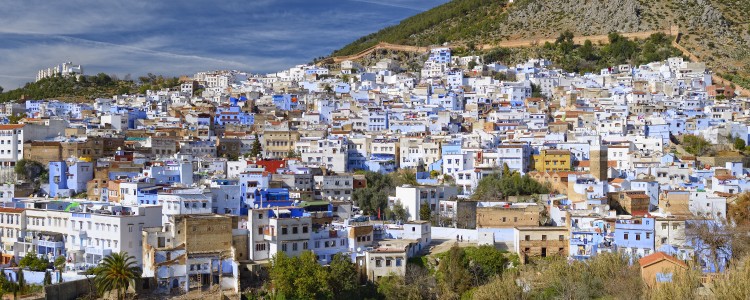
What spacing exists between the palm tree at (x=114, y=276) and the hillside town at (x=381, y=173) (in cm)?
Answer: 80

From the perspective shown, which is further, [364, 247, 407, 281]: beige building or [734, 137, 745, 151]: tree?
[734, 137, 745, 151]: tree

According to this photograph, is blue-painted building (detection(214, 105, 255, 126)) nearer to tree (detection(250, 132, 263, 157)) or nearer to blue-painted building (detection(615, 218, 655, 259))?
tree (detection(250, 132, 263, 157))

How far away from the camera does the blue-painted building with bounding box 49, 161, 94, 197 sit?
29453mm

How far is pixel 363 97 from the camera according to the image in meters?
47.8

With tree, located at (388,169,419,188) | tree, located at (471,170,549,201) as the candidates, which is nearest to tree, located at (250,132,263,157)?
tree, located at (388,169,419,188)

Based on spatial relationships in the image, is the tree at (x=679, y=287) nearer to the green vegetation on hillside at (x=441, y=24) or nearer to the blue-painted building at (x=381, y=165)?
the blue-painted building at (x=381, y=165)

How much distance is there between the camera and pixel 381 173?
32.3 meters

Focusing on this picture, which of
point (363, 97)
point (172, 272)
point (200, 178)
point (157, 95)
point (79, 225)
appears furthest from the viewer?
point (157, 95)

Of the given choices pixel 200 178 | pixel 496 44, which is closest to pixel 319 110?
pixel 200 178

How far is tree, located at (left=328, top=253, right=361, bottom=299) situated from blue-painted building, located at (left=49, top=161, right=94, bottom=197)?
12039 millimetres

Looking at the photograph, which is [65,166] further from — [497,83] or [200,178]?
[497,83]

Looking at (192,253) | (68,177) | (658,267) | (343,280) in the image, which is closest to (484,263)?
(343,280)

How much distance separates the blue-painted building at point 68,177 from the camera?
96.6 feet

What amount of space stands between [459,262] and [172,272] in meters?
6.70
